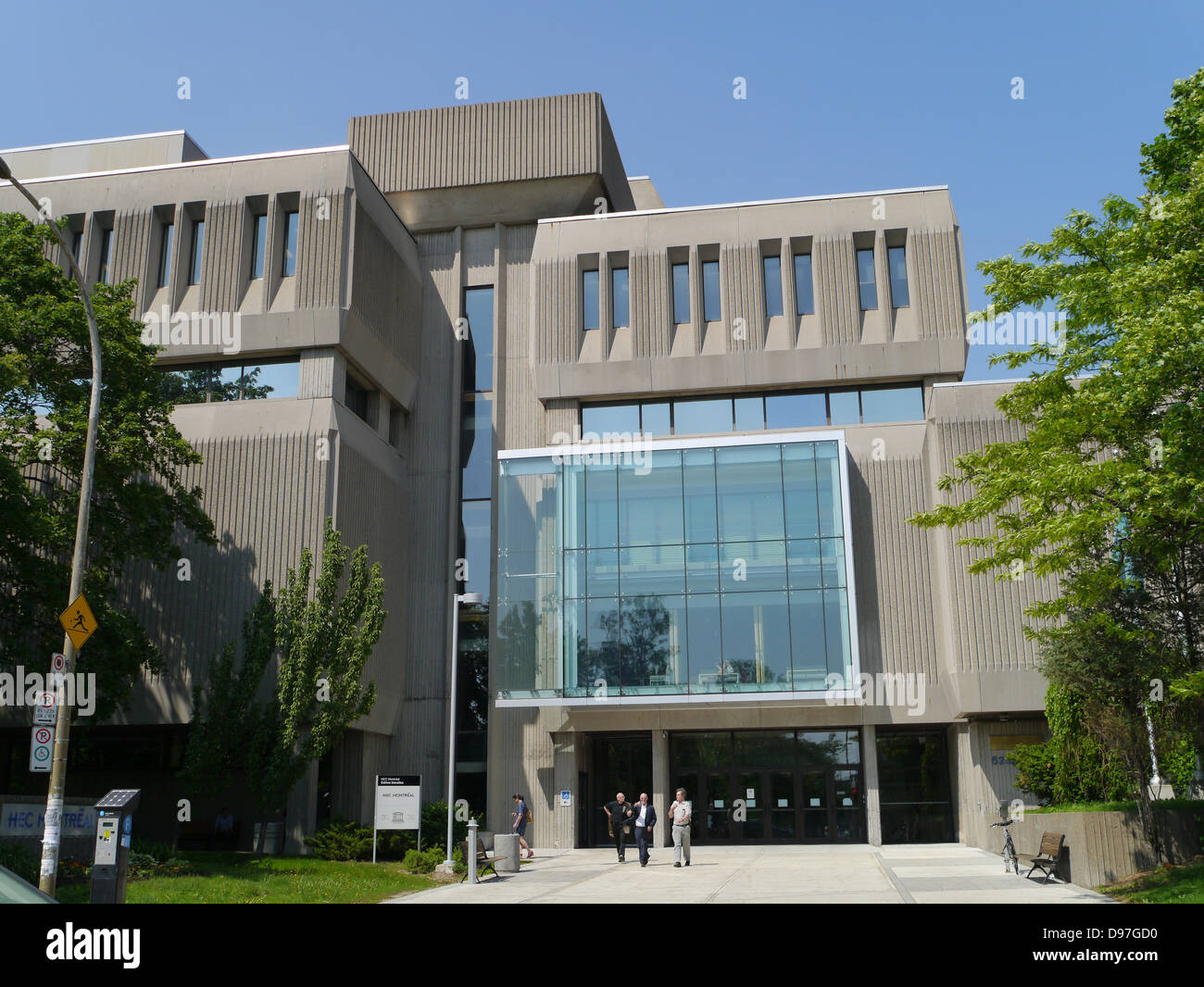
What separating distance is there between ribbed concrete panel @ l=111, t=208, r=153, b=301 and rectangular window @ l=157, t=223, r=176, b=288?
1.61 feet

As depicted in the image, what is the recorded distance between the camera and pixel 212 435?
105 ft

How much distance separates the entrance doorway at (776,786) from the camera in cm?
3294

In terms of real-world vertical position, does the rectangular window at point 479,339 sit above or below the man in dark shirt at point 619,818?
above

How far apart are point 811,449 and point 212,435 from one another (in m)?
18.1

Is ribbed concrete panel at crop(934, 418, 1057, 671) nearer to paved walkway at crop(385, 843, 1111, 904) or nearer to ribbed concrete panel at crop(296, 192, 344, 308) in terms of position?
paved walkway at crop(385, 843, 1111, 904)

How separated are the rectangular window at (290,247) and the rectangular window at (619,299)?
10559 mm

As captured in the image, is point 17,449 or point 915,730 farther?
point 915,730

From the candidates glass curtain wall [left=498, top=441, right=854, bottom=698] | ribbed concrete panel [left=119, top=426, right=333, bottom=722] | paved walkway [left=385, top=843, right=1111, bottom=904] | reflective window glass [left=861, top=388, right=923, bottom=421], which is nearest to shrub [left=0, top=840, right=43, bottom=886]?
paved walkway [left=385, top=843, right=1111, bottom=904]

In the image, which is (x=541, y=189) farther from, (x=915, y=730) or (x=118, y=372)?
(x=915, y=730)

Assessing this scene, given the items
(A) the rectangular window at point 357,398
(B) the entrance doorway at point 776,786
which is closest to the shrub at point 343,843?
(B) the entrance doorway at point 776,786

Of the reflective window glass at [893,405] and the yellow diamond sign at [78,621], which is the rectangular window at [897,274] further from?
the yellow diamond sign at [78,621]

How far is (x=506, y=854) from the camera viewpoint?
2456 cm
